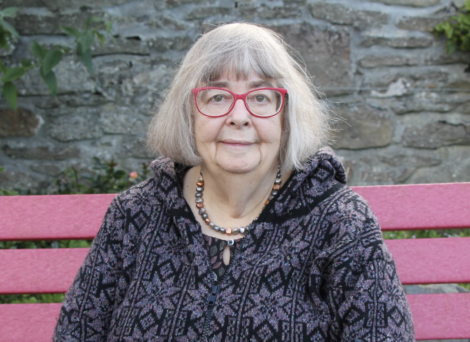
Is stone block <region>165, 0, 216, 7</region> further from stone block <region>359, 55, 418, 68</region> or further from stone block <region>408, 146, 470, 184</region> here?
stone block <region>408, 146, 470, 184</region>

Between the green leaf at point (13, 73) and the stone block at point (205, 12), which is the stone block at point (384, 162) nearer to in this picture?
the stone block at point (205, 12)

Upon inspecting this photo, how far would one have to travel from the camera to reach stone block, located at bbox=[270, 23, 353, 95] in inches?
131

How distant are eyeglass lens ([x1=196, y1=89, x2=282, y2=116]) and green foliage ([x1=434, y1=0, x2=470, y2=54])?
7.00ft

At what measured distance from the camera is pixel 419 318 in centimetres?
188

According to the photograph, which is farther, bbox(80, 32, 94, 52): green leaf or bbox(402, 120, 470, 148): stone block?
bbox(402, 120, 470, 148): stone block

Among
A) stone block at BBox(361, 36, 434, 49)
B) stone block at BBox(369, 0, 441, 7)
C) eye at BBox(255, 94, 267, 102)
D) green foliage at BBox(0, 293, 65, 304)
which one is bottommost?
green foliage at BBox(0, 293, 65, 304)

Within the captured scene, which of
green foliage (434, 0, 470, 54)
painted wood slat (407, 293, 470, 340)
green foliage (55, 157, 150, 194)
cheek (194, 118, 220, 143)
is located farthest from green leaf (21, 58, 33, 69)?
green foliage (434, 0, 470, 54)

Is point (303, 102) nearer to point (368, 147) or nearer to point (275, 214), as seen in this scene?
point (275, 214)

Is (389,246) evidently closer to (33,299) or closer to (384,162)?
(384,162)

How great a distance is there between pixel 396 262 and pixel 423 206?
22cm

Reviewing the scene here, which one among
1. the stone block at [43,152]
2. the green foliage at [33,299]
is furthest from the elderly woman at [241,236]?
the stone block at [43,152]

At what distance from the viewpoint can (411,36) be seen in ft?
11.0

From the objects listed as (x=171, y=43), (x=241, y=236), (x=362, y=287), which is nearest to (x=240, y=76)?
(x=241, y=236)

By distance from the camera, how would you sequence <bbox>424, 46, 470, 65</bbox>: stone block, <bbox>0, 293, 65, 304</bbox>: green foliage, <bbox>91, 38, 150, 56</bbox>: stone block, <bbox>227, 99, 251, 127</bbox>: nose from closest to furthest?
<bbox>227, 99, 251, 127</bbox>: nose → <bbox>0, 293, 65, 304</bbox>: green foliage → <bbox>91, 38, 150, 56</bbox>: stone block → <bbox>424, 46, 470, 65</bbox>: stone block
